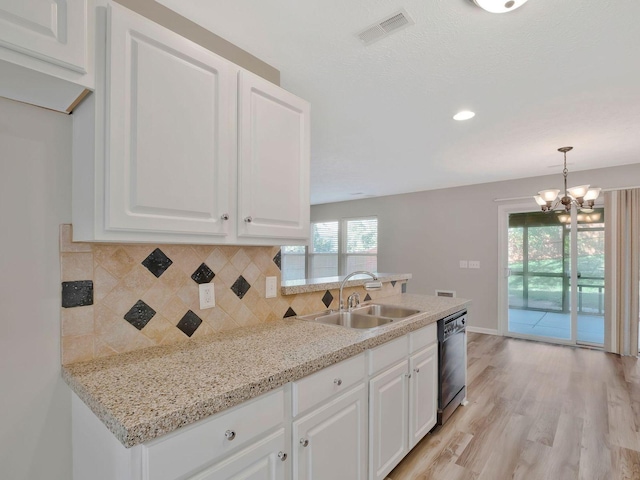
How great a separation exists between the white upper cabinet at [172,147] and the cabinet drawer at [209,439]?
66cm

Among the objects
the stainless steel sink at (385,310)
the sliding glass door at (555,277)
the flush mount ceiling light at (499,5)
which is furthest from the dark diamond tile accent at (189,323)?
the sliding glass door at (555,277)

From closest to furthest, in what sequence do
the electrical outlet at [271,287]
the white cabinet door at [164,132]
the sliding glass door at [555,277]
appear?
1. the white cabinet door at [164,132]
2. the electrical outlet at [271,287]
3. the sliding glass door at [555,277]

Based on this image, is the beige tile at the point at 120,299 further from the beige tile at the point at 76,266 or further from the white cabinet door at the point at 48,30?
the white cabinet door at the point at 48,30

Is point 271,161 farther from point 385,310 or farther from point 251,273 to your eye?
point 385,310

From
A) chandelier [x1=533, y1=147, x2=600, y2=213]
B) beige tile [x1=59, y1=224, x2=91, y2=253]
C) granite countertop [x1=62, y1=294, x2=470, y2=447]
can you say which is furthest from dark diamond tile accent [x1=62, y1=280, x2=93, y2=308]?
chandelier [x1=533, y1=147, x2=600, y2=213]

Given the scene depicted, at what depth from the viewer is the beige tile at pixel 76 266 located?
4.00 feet

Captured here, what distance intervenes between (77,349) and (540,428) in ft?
9.85

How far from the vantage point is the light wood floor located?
1.99 meters

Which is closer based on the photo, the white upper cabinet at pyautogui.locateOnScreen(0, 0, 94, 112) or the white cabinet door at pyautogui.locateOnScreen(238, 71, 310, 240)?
the white upper cabinet at pyautogui.locateOnScreen(0, 0, 94, 112)

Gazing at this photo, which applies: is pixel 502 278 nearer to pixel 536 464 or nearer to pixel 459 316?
pixel 459 316

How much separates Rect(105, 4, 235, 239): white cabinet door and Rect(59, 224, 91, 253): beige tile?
0.30 metres

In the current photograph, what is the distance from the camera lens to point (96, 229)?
1065 mm

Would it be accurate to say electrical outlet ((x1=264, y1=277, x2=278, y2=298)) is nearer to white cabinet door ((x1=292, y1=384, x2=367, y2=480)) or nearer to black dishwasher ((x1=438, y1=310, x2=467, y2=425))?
white cabinet door ((x1=292, y1=384, x2=367, y2=480))

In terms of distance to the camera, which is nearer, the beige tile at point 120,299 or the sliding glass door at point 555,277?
the beige tile at point 120,299
